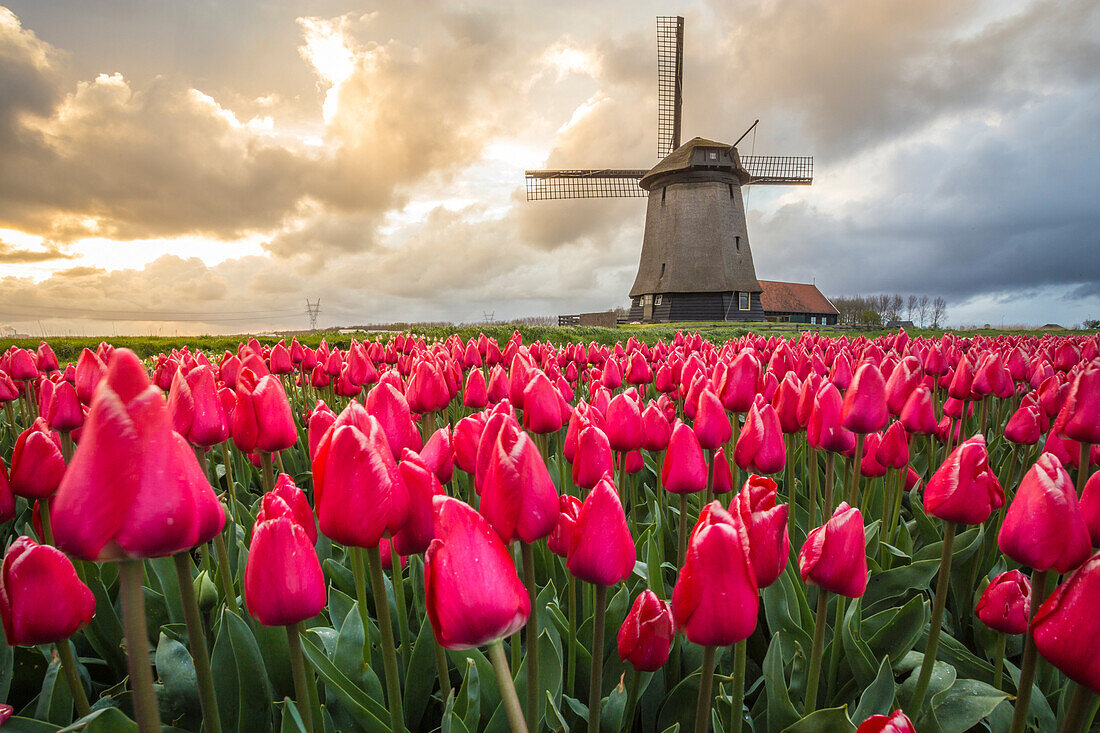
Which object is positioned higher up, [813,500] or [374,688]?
[813,500]

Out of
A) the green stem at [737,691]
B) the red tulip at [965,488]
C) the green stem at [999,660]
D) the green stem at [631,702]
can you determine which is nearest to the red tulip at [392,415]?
the green stem at [631,702]

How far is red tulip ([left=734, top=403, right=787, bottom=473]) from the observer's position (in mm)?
2285

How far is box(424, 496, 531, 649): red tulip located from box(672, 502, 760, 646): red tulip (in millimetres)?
347

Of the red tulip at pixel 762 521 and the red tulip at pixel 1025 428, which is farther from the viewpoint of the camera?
the red tulip at pixel 1025 428

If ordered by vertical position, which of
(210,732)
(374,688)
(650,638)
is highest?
(650,638)

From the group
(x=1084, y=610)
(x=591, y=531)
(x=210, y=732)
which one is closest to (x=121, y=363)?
(x=210, y=732)

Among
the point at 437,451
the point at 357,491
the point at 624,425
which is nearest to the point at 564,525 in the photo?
the point at 437,451

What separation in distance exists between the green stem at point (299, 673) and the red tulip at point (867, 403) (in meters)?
2.21

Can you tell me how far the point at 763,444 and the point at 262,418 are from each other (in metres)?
1.96

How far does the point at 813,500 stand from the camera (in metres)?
2.86

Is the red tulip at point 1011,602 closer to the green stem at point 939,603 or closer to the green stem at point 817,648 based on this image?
the green stem at point 939,603

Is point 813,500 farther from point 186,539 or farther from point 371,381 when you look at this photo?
point 371,381

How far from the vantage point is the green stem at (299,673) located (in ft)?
4.12

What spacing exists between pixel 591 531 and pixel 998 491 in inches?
56.2
